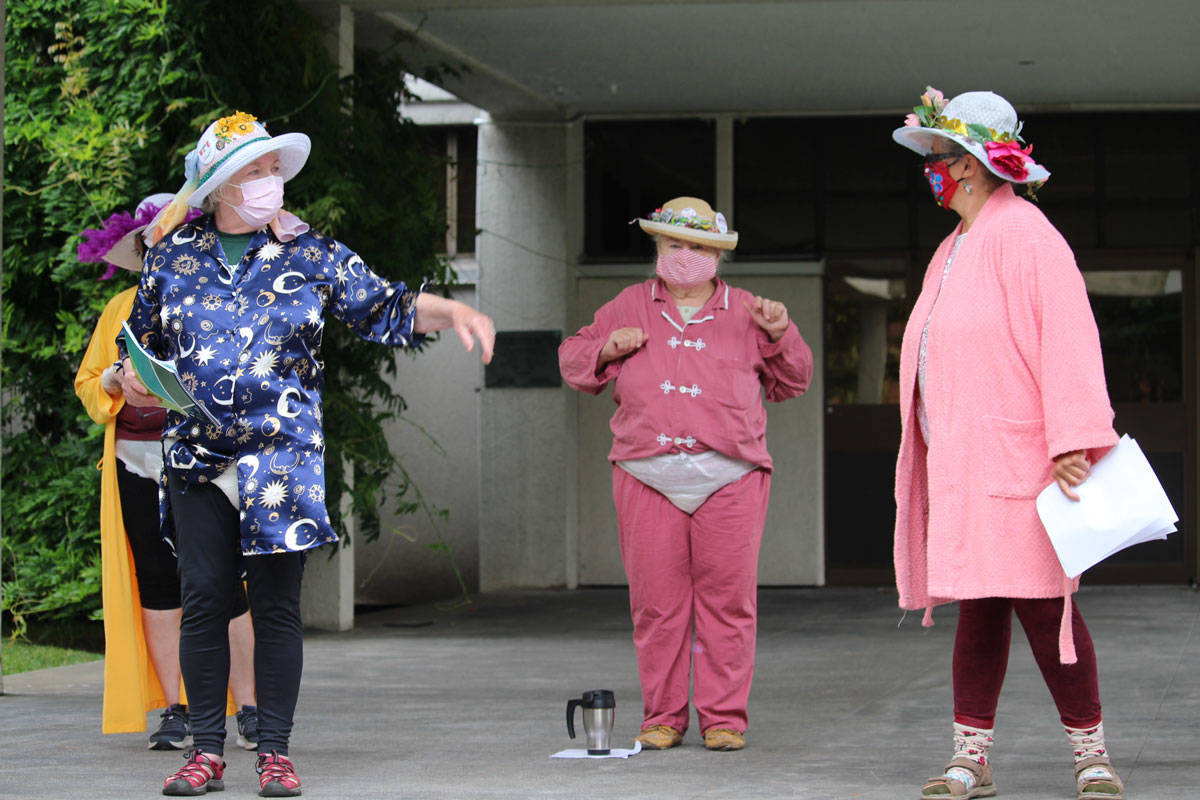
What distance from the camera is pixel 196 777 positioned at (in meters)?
4.38

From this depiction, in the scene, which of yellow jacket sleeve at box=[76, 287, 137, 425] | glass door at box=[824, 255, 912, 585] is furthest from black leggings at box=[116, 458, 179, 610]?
glass door at box=[824, 255, 912, 585]

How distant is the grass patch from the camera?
790 centimetres

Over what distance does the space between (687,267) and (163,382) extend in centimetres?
189

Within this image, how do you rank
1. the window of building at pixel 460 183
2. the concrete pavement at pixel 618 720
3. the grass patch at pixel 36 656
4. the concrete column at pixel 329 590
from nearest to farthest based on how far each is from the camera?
the concrete pavement at pixel 618 720 < the grass patch at pixel 36 656 < the concrete column at pixel 329 590 < the window of building at pixel 460 183

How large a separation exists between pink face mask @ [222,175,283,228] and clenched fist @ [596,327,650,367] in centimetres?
132

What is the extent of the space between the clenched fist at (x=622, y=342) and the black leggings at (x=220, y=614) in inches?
54.2

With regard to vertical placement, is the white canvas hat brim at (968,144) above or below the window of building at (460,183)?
below

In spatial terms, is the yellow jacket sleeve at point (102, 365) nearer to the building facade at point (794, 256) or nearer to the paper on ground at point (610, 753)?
→ the paper on ground at point (610, 753)

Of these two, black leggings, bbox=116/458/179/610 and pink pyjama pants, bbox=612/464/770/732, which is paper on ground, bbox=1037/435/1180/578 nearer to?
pink pyjama pants, bbox=612/464/770/732

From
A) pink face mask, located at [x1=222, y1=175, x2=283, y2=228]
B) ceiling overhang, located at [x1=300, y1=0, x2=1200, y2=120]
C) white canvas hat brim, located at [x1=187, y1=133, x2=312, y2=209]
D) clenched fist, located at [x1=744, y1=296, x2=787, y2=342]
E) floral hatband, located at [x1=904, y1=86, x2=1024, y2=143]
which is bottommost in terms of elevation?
clenched fist, located at [x1=744, y1=296, x2=787, y2=342]

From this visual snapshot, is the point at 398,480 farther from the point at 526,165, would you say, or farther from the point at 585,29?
the point at 585,29

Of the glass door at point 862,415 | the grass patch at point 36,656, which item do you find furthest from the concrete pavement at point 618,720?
the glass door at point 862,415

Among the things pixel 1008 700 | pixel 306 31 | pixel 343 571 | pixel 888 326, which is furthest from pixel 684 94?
pixel 1008 700

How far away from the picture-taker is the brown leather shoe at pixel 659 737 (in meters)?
5.30
